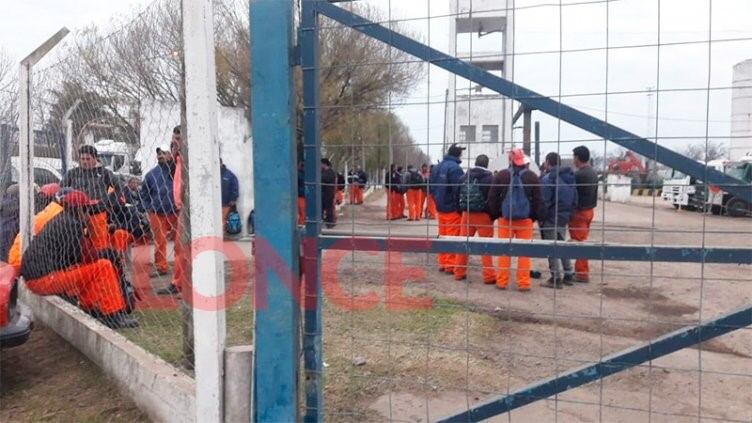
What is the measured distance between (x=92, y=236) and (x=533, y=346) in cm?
392

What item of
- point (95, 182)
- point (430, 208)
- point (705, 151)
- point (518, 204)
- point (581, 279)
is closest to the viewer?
point (705, 151)

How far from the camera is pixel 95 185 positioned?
17.0ft

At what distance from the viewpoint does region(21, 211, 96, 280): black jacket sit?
472cm

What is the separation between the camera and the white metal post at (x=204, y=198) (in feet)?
7.77

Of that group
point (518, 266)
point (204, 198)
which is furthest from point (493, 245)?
point (518, 266)

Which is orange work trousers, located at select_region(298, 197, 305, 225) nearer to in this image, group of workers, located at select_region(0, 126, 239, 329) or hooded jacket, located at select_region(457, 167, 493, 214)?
group of workers, located at select_region(0, 126, 239, 329)

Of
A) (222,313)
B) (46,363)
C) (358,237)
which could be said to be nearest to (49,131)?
(46,363)

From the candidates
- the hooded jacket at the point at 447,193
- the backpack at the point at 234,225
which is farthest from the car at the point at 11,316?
the backpack at the point at 234,225

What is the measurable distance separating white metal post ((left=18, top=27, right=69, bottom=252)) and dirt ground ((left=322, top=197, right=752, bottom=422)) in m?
3.05

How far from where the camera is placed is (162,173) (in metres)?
5.01

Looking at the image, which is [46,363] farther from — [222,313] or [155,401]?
[222,313]

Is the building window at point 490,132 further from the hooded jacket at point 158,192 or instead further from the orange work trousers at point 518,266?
the orange work trousers at point 518,266

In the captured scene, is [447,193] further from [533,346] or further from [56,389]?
[56,389]

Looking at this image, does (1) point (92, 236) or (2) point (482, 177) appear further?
(2) point (482, 177)
